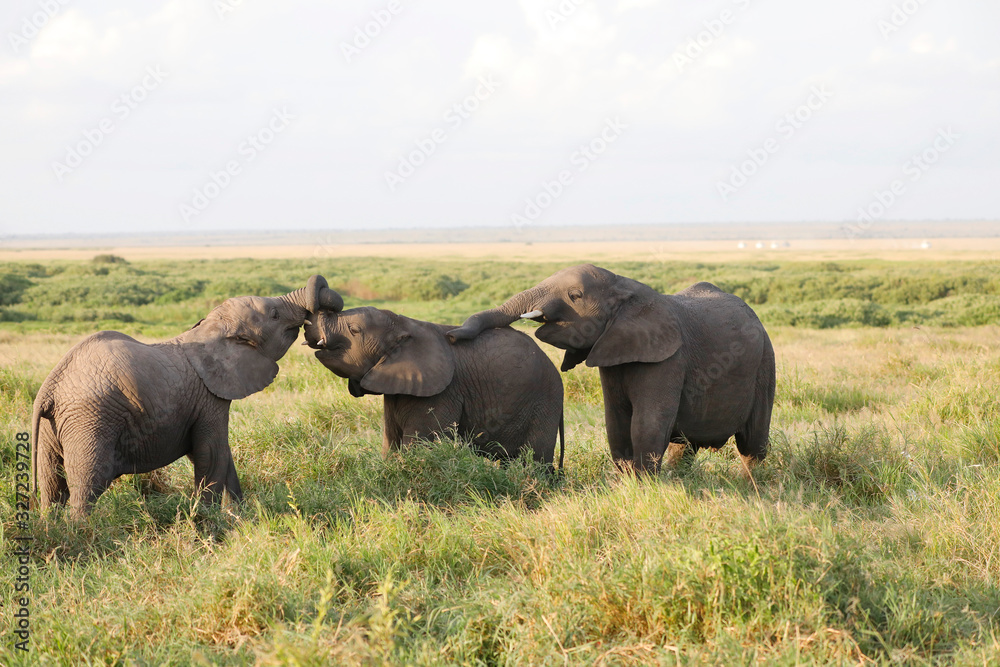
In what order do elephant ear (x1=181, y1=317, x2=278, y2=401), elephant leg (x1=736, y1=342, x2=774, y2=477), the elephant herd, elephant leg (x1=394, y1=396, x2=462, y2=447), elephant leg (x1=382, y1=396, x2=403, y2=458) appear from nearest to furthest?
1. the elephant herd
2. elephant ear (x1=181, y1=317, x2=278, y2=401)
3. elephant leg (x1=394, y1=396, x2=462, y2=447)
4. elephant leg (x1=382, y1=396, x2=403, y2=458)
5. elephant leg (x1=736, y1=342, x2=774, y2=477)

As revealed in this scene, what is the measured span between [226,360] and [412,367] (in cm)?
131

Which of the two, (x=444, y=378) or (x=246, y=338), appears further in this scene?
(x=444, y=378)

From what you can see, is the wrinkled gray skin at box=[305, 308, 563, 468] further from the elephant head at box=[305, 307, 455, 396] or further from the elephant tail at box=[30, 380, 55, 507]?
the elephant tail at box=[30, 380, 55, 507]

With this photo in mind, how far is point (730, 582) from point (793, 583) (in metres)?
0.29

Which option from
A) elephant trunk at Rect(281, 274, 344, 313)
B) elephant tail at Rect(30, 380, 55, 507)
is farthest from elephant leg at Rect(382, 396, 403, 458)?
elephant tail at Rect(30, 380, 55, 507)

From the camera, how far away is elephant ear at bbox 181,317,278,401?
221 inches

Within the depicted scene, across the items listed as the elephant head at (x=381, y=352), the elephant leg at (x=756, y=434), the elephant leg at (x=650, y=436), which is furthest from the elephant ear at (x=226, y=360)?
the elephant leg at (x=756, y=434)

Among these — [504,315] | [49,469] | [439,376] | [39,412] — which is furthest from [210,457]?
[504,315]

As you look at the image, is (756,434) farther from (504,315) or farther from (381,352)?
(381,352)

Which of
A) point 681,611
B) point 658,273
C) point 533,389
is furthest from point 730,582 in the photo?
point 658,273

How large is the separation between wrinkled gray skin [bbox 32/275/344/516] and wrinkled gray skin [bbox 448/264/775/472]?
4.98 ft

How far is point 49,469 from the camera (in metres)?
5.30

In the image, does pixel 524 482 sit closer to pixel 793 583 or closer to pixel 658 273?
pixel 793 583

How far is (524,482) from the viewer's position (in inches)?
231
